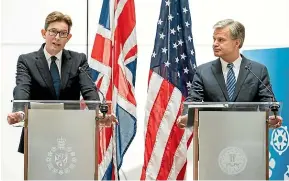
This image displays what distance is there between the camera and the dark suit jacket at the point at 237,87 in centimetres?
409

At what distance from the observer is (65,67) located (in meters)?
4.04

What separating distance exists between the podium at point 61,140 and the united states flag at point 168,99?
5.60 ft

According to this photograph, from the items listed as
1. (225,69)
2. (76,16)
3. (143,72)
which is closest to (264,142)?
(225,69)

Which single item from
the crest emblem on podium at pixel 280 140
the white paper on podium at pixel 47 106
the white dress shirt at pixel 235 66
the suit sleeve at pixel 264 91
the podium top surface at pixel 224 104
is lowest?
the crest emblem on podium at pixel 280 140

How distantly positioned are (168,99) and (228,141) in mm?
1665

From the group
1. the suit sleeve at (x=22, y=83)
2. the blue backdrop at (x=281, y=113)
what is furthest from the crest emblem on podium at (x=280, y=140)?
the suit sleeve at (x=22, y=83)

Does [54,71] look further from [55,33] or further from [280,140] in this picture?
[280,140]

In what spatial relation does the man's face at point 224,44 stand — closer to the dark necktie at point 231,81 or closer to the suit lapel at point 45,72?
the dark necktie at point 231,81

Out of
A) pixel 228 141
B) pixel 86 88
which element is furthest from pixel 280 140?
pixel 86 88

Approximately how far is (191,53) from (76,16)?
4.56ft

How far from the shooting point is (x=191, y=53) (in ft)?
16.8

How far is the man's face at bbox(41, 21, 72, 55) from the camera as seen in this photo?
4.02 metres

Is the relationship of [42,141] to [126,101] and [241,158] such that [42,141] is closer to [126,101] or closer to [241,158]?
[241,158]

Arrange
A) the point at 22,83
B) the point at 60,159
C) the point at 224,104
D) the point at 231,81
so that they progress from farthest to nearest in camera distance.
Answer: the point at 231,81, the point at 22,83, the point at 224,104, the point at 60,159
